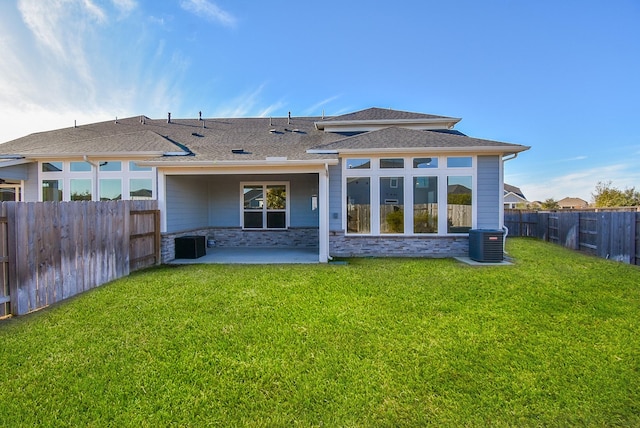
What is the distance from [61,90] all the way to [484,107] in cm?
1934

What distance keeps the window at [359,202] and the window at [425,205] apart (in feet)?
4.76

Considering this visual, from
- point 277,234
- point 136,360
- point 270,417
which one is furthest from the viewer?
point 277,234

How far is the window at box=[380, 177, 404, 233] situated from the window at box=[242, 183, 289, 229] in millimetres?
4190

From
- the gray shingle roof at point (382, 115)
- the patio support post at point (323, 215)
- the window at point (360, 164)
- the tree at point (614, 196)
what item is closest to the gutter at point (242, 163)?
the patio support post at point (323, 215)

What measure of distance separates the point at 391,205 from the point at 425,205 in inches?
41.2

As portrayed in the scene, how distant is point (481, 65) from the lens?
43.3 feet

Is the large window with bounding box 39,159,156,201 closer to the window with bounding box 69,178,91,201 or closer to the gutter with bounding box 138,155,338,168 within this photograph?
the window with bounding box 69,178,91,201

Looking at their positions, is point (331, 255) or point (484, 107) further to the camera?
point (484, 107)

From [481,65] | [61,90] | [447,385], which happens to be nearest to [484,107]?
[481,65]

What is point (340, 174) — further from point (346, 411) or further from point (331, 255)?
point (346, 411)

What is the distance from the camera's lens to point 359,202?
9.14 metres

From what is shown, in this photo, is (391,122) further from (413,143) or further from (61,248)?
(61,248)

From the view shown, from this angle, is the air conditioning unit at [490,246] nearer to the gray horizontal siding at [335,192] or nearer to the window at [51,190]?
the gray horizontal siding at [335,192]

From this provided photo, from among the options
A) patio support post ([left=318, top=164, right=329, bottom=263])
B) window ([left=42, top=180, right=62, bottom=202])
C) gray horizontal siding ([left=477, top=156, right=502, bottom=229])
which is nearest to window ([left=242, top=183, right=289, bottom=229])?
patio support post ([left=318, top=164, right=329, bottom=263])
